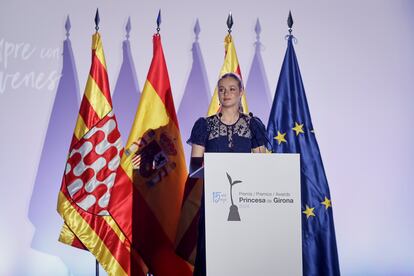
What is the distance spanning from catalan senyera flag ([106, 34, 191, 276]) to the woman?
10.2 inches

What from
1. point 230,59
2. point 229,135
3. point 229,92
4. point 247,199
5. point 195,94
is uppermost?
point 230,59

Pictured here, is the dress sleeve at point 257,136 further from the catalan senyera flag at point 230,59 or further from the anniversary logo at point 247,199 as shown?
the anniversary logo at point 247,199

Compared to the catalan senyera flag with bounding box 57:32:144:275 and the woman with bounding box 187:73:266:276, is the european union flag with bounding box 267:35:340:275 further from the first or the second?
the catalan senyera flag with bounding box 57:32:144:275

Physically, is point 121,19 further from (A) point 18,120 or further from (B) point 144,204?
(B) point 144,204

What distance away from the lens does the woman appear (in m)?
2.57

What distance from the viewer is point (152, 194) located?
2.73 m

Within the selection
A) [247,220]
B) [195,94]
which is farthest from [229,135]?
[247,220]

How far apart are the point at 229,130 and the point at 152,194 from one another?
63 centimetres

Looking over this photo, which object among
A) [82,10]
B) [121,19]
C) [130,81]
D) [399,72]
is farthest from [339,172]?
[82,10]

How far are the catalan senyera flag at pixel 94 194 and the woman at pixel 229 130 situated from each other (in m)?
0.57

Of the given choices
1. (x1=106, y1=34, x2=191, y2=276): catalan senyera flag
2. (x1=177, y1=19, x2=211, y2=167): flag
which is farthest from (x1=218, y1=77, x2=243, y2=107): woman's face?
(x1=177, y1=19, x2=211, y2=167): flag

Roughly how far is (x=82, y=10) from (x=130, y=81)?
618mm

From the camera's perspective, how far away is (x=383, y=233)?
3170 mm

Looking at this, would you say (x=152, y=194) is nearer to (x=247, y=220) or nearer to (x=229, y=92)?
(x=229, y=92)
